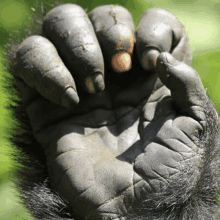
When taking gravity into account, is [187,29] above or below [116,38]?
below

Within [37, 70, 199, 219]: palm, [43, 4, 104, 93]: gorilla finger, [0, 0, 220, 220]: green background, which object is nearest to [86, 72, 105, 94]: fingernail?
[43, 4, 104, 93]: gorilla finger

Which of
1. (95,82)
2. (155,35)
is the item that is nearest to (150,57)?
(155,35)

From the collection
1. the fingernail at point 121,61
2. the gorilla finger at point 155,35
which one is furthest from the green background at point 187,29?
the fingernail at point 121,61

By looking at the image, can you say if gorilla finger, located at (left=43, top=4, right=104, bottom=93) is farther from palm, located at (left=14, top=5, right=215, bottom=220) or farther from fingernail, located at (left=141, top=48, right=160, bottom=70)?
fingernail, located at (left=141, top=48, right=160, bottom=70)

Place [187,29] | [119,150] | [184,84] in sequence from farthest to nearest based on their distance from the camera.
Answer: [187,29], [119,150], [184,84]

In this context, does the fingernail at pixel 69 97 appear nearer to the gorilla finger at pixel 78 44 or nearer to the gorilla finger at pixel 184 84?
the gorilla finger at pixel 78 44

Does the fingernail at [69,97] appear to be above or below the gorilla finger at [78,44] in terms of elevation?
below

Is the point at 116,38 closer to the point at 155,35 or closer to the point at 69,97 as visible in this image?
the point at 155,35
